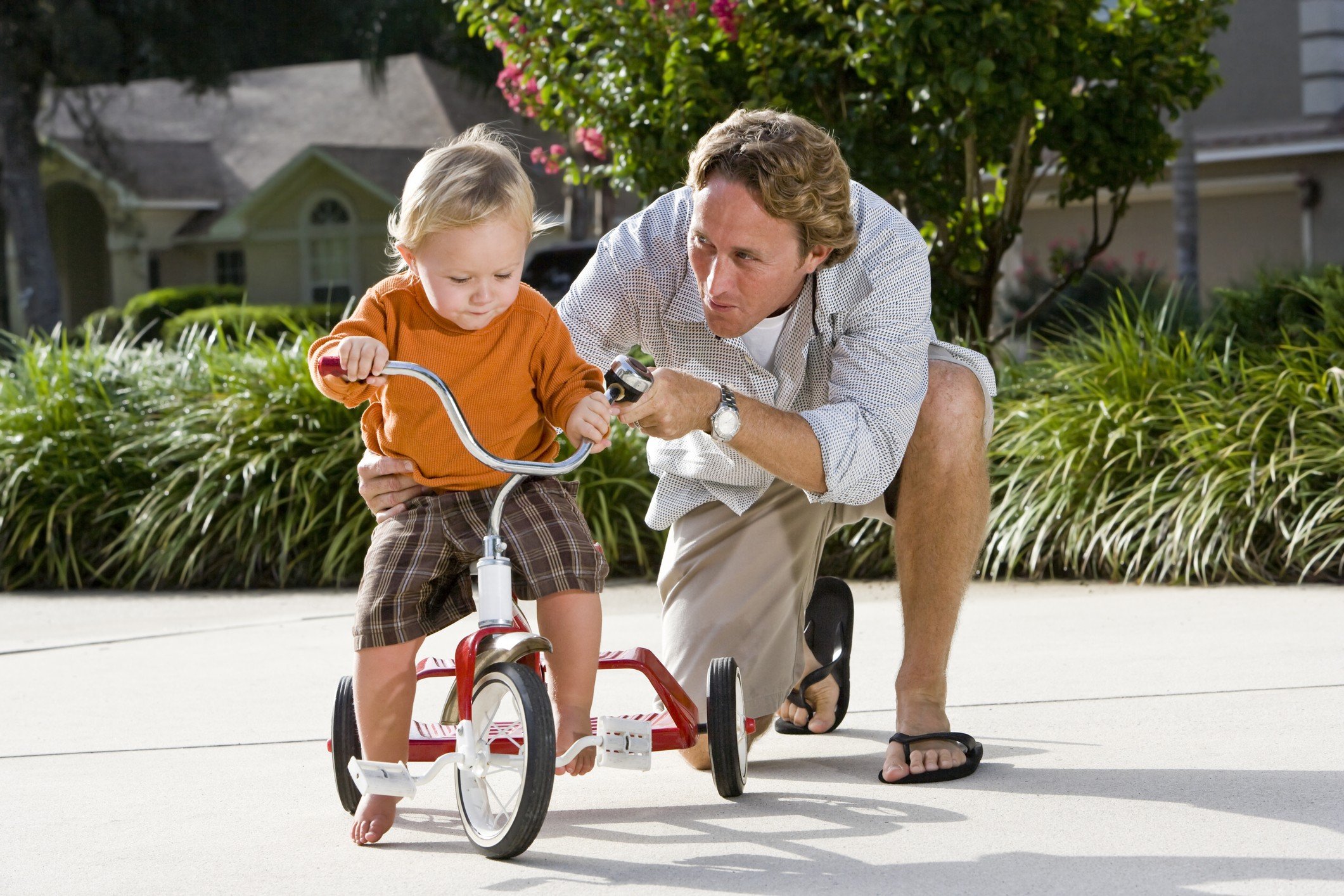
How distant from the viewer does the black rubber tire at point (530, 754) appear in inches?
91.4

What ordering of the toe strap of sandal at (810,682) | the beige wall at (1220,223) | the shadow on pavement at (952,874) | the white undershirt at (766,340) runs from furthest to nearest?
the beige wall at (1220,223) → the toe strap of sandal at (810,682) → the white undershirt at (766,340) → the shadow on pavement at (952,874)

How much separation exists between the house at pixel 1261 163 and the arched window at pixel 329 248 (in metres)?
12.3

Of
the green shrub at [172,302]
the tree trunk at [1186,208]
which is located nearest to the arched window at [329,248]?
the green shrub at [172,302]

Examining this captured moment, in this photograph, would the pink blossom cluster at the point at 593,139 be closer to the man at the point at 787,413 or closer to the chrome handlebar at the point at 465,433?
the man at the point at 787,413

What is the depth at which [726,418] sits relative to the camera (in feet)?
8.85

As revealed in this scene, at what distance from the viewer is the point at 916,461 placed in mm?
3121

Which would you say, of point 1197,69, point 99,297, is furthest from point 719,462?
point 99,297

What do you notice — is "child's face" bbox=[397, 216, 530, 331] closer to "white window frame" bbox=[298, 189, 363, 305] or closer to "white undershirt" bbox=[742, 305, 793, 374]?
"white undershirt" bbox=[742, 305, 793, 374]

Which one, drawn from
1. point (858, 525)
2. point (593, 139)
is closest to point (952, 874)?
point (858, 525)

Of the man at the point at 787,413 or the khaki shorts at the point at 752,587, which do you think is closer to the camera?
the man at the point at 787,413

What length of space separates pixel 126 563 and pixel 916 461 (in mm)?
4049

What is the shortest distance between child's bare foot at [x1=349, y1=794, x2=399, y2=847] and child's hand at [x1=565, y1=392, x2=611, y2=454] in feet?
2.37

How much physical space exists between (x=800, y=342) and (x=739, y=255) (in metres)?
0.33

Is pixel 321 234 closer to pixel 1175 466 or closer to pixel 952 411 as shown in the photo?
pixel 1175 466
